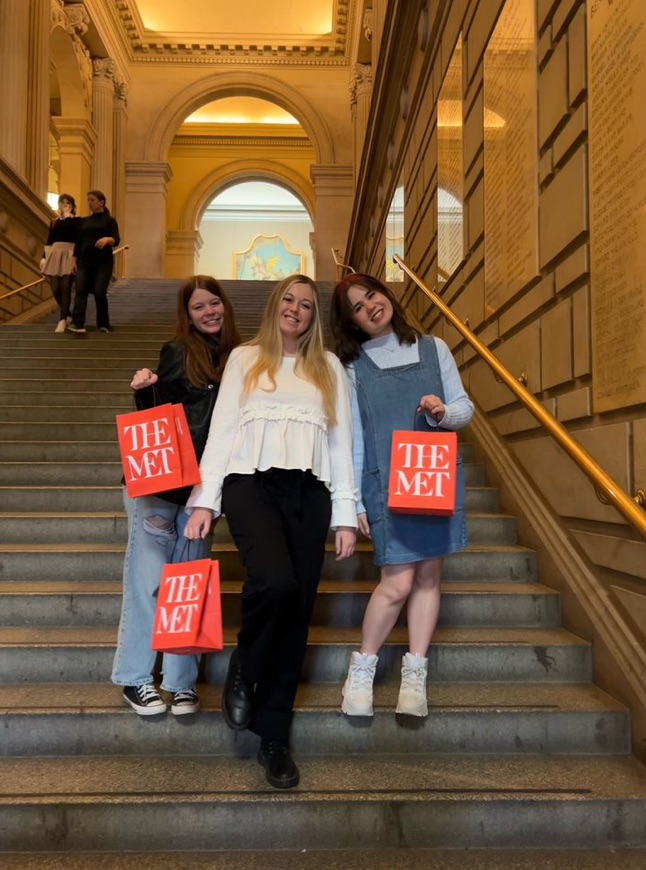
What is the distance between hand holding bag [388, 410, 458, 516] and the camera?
86.7 inches

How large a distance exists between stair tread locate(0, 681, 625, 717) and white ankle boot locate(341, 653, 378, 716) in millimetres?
113

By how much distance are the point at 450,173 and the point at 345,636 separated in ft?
12.6

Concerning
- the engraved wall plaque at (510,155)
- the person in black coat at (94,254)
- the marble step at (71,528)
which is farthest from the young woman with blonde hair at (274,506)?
the person in black coat at (94,254)

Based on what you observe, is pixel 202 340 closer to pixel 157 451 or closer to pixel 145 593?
pixel 157 451

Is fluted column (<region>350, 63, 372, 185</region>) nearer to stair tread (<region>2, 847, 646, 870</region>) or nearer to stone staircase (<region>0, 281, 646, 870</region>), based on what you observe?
stone staircase (<region>0, 281, 646, 870</region>)

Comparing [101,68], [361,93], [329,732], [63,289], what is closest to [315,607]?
[329,732]

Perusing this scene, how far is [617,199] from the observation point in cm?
252

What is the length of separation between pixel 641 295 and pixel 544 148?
125 cm

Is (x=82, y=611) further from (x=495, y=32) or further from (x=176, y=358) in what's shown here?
(x=495, y=32)

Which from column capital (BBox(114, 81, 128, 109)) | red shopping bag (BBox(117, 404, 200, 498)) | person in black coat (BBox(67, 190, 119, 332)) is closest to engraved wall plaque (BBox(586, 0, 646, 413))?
red shopping bag (BBox(117, 404, 200, 498))

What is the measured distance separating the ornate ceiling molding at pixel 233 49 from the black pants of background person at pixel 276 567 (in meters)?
18.6

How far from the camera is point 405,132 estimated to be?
25.7 feet

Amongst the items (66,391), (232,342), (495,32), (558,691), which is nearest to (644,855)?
(558,691)

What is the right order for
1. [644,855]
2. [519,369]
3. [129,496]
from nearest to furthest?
[644,855]
[129,496]
[519,369]
